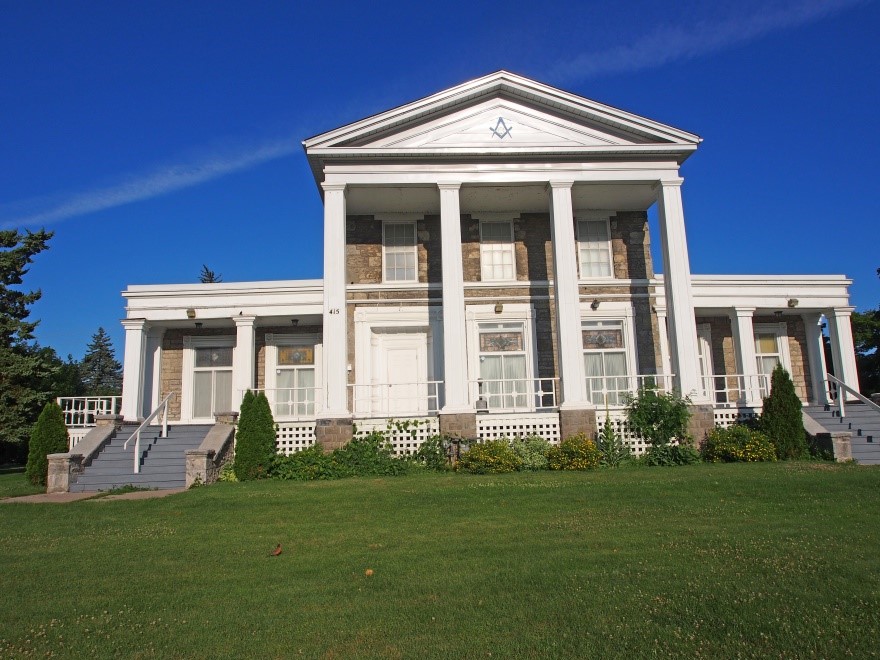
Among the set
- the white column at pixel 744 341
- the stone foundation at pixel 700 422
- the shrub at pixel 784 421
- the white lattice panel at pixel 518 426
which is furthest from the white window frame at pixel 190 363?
the white column at pixel 744 341

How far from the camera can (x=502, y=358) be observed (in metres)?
19.3

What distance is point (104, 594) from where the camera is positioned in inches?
245

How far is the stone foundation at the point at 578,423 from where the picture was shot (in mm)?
15820

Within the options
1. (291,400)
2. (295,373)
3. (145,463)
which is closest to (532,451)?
(291,400)

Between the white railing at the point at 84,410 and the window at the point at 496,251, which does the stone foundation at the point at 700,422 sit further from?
the white railing at the point at 84,410

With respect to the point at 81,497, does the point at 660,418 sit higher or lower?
higher

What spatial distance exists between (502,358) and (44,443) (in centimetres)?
1134

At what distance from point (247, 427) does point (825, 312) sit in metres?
16.8

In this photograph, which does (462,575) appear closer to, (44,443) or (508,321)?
(44,443)

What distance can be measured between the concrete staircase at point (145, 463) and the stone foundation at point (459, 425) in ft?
18.6

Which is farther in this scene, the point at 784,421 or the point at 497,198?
the point at 497,198

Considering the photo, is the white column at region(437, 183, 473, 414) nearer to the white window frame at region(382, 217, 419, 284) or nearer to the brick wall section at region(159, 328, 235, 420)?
the white window frame at region(382, 217, 419, 284)

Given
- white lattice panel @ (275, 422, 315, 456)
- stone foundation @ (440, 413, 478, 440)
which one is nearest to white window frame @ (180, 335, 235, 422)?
white lattice panel @ (275, 422, 315, 456)

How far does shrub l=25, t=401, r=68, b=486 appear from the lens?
590 inches
